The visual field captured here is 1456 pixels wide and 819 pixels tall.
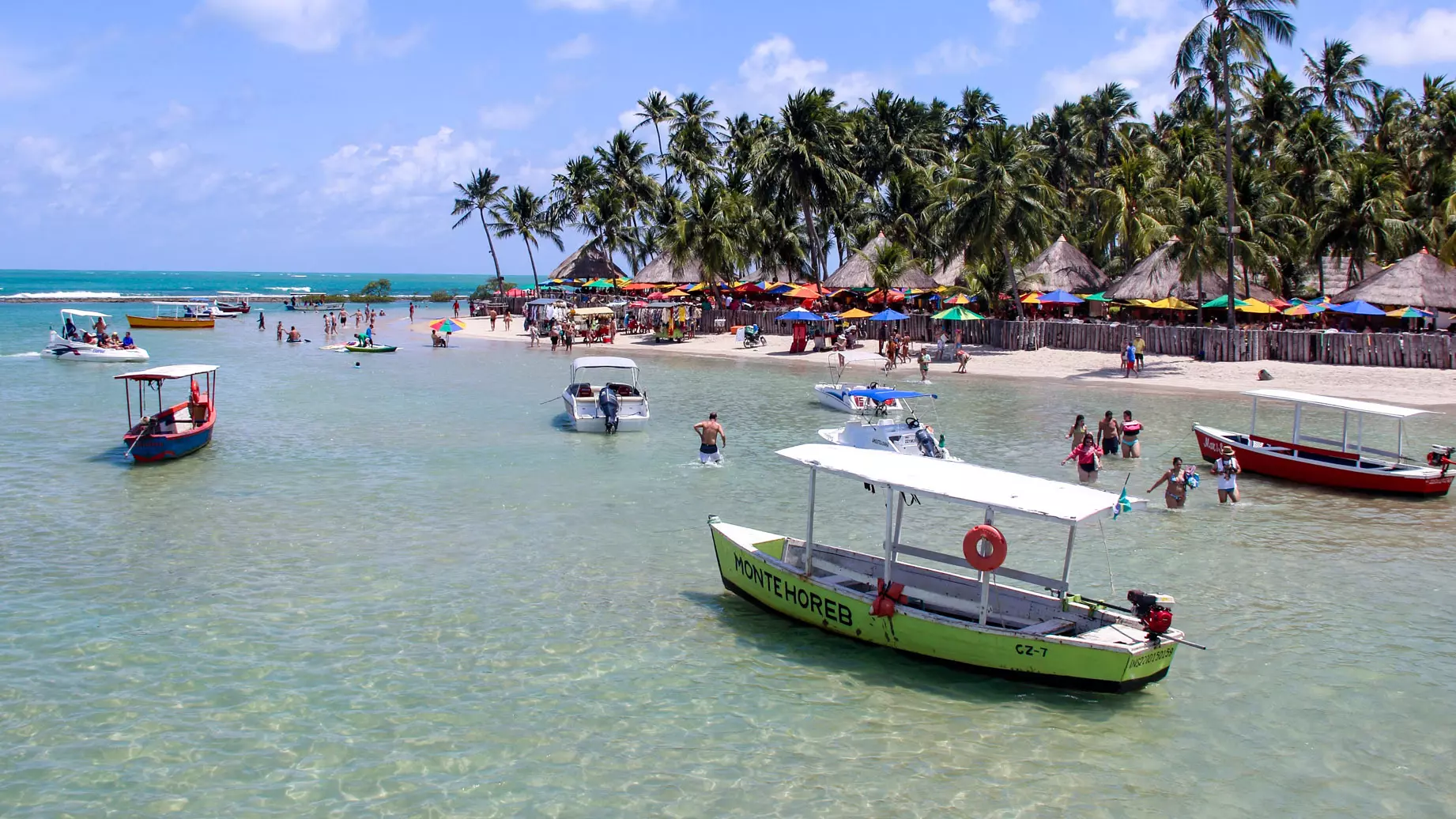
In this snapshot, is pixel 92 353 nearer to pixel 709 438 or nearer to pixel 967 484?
pixel 709 438

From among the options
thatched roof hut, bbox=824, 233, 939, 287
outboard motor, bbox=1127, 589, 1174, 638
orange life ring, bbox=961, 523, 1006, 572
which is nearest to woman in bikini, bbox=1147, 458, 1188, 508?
outboard motor, bbox=1127, 589, 1174, 638

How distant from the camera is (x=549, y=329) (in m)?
64.8

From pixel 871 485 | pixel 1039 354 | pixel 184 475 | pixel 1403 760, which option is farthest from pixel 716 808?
pixel 1039 354

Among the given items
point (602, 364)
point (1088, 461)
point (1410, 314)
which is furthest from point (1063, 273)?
point (1088, 461)

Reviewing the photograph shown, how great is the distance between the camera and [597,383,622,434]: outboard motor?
28.7 meters

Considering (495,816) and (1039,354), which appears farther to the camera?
(1039,354)

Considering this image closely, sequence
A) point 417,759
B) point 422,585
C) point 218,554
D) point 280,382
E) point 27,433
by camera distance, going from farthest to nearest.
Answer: point 280,382 < point 27,433 < point 218,554 < point 422,585 < point 417,759

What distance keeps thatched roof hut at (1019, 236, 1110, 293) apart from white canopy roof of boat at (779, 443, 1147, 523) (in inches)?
1600

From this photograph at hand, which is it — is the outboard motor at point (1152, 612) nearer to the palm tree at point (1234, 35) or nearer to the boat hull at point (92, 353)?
the palm tree at point (1234, 35)

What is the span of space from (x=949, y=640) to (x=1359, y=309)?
3579 centimetres

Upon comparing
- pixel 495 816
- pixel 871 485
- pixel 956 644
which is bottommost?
pixel 495 816

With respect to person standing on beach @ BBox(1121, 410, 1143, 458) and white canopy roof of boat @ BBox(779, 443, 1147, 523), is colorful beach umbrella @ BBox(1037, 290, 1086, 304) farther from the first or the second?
white canopy roof of boat @ BBox(779, 443, 1147, 523)

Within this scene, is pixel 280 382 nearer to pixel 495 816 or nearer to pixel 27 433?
pixel 27 433

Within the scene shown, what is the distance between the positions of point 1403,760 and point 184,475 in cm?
2276
